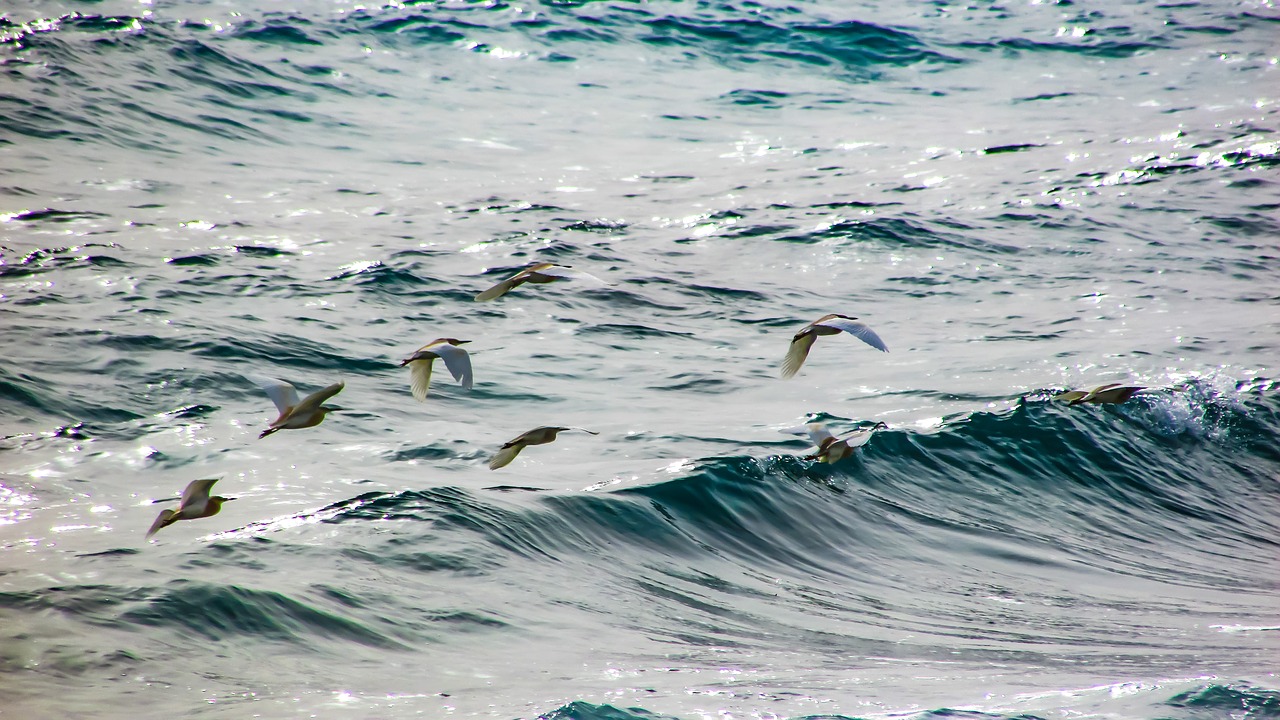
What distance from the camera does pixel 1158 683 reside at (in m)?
5.14

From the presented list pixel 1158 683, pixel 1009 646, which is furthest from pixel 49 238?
pixel 1158 683

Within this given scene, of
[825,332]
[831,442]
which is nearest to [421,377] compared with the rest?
[825,332]

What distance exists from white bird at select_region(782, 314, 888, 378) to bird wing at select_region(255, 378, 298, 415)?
2.38 meters

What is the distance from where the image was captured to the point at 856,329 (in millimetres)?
6035

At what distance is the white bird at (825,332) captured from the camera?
5.92m

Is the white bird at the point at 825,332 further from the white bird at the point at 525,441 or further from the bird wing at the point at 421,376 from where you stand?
the bird wing at the point at 421,376

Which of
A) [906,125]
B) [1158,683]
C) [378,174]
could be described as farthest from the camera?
[906,125]

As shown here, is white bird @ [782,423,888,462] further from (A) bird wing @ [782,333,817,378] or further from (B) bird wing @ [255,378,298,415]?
(B) bird wing @ [255,378,298,415]

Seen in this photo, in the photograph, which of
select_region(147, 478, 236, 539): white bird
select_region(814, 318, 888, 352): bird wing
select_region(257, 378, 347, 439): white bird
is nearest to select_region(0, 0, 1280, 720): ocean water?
select_region(147, 478, 236, 539): white bird

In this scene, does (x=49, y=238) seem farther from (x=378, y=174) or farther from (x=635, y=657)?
(x=635, y=657)

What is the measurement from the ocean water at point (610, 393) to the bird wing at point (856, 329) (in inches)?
55.5

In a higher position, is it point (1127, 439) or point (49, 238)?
point (49, 238)

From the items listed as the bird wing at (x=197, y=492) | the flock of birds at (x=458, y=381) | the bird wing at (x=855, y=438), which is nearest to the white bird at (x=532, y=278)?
the flock of birds at (x=458, y=381)

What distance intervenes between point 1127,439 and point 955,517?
228 centimetres
